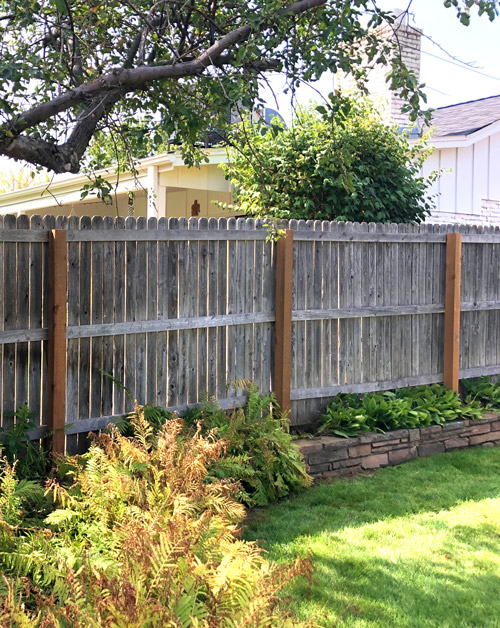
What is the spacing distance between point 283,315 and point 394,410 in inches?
59.6

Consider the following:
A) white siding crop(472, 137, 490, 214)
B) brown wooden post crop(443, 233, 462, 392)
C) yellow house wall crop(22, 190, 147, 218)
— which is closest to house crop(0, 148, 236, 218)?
yellow house wall crop(22, 190, 147, 218)

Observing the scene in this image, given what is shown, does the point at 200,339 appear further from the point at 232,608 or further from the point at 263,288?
the point at 232,608

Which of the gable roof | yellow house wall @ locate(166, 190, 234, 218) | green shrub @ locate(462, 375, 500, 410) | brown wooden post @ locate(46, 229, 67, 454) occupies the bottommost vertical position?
green shrub @ locate(462, 375, 500, 410)

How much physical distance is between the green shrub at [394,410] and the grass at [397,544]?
0.48 m

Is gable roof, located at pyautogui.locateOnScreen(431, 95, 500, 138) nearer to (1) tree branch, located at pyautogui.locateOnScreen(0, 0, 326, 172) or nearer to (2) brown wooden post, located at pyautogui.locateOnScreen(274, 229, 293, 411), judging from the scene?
(2) brown wooden post, located at pyautogui.locateOnScreen(274, 229, 293, 411)

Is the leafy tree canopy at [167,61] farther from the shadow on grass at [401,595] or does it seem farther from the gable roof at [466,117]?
the gable roof at [466,117]

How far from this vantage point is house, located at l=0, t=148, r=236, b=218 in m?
11.5

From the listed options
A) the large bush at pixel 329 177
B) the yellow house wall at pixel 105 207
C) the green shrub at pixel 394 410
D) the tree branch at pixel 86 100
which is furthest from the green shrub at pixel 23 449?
the yellow house wall at pixel 105 207

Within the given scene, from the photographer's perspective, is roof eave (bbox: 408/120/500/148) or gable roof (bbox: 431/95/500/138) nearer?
roof eave (bbox: 408/120/500/148)

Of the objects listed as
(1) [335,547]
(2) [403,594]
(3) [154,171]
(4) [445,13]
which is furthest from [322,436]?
(3) [154,171]

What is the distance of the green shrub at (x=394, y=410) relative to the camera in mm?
6902

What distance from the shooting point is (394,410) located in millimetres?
7230

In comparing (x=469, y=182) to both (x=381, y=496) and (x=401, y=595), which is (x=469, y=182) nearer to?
(x=381, y=496)

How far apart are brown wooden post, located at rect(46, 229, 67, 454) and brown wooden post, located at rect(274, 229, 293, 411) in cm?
210
